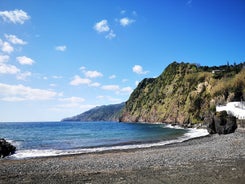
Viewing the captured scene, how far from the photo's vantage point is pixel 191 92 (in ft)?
453

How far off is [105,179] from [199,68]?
163 metres

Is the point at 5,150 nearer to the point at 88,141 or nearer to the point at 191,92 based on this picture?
the point at 88,141

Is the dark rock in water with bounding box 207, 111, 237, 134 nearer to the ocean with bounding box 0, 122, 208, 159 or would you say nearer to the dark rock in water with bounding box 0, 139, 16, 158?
the ocean with bounding box 0, 122, 208, 159

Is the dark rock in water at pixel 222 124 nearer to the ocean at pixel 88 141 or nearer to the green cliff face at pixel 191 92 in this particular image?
the ocean at pixel 88 141

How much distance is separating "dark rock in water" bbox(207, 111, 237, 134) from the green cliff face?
2189 cm

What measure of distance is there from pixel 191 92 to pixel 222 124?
83.3 metres

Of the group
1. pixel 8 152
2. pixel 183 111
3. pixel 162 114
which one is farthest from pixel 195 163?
pixel 162 114

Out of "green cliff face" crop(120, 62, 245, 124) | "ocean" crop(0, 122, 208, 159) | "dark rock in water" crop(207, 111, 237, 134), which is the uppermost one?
"green cliff face" crop(120, 62, 245, 124)

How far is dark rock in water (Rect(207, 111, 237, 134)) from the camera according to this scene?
54.2m

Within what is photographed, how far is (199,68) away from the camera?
563 ft

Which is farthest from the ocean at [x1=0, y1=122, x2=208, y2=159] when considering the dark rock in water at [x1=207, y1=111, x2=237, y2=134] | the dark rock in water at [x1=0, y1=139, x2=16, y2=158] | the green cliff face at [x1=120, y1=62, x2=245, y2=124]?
the green cliff face at [x1=120, y1=62, x2=245, y2=124]

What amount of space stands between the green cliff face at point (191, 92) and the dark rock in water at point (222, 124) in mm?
21886

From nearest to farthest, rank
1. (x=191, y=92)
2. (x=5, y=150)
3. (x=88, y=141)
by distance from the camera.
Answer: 1. (x=5, y=150)
2. (x=88, y=141)
3. (x=191, y=92)

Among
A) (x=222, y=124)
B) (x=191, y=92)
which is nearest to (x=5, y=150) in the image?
(x=222, y=124)
